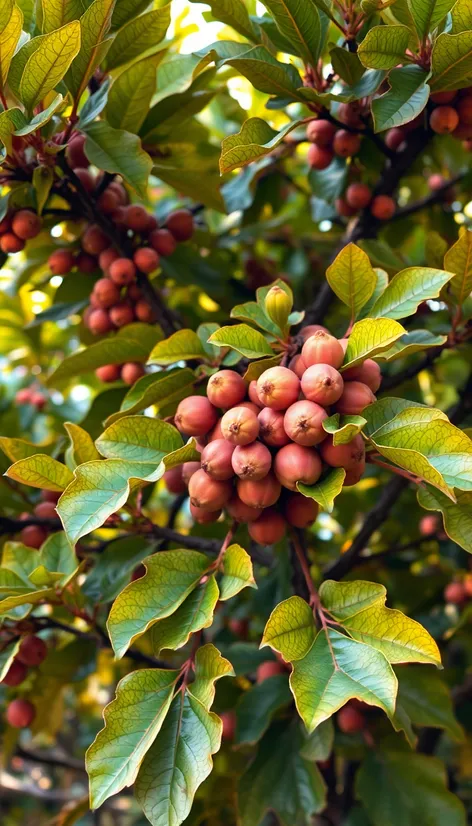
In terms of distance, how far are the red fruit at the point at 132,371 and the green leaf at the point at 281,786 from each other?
2.47 ft

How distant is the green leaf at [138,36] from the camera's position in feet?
4.45

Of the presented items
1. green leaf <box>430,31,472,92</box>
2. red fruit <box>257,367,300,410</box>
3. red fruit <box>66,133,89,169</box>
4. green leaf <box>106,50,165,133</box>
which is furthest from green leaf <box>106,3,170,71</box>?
red fruit <box>257,367,300,410</box>

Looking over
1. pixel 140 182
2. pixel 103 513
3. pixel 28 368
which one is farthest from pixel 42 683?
pixel 28 368

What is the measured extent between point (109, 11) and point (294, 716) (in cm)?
130

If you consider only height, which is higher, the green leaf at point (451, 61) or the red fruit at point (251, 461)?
the green leaf at point (451, 61)

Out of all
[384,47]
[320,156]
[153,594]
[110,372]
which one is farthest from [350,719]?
[384,47]

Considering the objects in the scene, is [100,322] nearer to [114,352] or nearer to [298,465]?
[114,352]

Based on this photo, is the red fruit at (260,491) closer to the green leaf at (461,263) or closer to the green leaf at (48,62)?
the green leaf at (461,263)

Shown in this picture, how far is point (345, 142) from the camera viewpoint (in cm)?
150

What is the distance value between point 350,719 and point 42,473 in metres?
0.89

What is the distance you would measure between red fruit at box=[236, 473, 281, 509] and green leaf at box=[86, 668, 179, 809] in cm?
27

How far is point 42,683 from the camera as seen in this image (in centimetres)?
180

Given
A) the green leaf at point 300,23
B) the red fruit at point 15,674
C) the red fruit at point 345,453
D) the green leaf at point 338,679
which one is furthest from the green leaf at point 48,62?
the red fruit at point 15,674

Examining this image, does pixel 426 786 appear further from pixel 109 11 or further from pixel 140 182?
pixel 109 11
